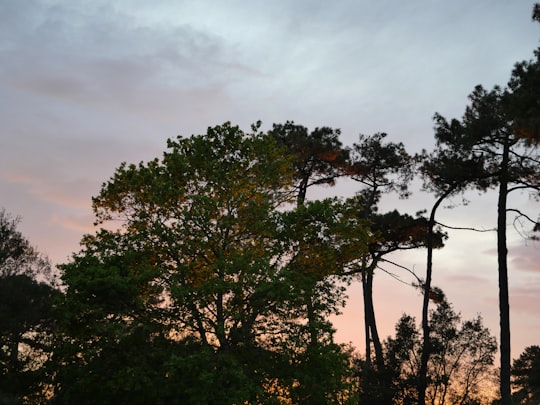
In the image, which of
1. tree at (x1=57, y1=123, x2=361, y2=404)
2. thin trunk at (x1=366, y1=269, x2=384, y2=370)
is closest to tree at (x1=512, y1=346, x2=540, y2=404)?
thin trunk at (x1=366, y1=269, x2=384, y2=370)

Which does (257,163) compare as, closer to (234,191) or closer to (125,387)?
(234,191)

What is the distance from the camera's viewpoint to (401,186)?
121 feet

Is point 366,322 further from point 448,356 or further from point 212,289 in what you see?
point 212,289

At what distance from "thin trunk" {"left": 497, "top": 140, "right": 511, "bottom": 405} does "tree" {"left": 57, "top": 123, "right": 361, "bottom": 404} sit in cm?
879

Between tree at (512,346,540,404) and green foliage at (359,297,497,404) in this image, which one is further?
tree at (512,346,540,404)

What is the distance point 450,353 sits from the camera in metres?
37.1

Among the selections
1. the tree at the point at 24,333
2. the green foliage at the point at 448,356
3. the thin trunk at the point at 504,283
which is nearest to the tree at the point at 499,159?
the thin trunk at the point at 504,283

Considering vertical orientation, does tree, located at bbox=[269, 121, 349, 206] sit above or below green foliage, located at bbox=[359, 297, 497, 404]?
above

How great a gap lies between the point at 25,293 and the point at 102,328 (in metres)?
11.3

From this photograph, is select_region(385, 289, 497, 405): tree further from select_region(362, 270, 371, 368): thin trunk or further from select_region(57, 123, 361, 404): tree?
select_region(57, 123, 361, 404): tree

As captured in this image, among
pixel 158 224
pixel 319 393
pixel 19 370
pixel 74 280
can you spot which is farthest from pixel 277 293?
pixel 19 370

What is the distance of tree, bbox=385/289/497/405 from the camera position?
34.9 meters

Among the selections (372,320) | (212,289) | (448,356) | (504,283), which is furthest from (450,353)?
(212,289)

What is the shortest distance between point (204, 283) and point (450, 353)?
23.7 metres
